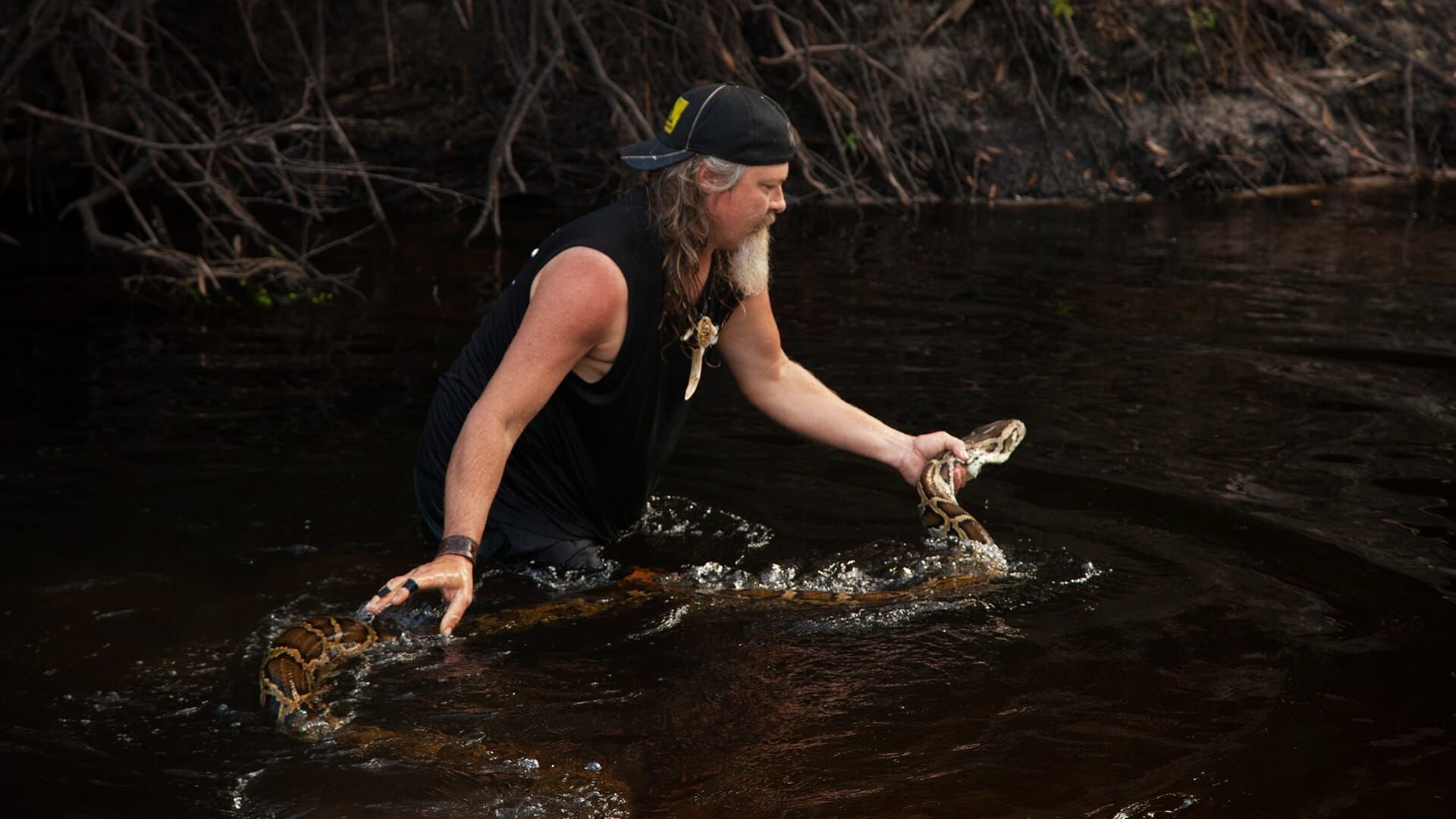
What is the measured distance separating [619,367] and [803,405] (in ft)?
2.81

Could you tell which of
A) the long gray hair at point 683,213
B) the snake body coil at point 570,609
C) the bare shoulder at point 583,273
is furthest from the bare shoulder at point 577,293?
the snake body coil at point 570,609

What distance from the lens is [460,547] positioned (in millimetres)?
3824

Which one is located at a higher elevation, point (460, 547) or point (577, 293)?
point (577, 293)

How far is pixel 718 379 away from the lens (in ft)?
24.2

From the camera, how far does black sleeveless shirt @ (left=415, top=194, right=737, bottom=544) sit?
422cm

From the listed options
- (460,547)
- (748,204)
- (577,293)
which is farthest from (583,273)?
(460,547)

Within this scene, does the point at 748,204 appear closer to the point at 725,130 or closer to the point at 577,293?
the point at 725,130

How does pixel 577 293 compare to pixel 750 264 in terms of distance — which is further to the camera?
pixel 750 264

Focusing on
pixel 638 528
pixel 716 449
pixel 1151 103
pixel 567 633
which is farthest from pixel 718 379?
pixel 1151 103

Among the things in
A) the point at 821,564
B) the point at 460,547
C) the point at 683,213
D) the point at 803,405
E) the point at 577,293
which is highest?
the point at 683,213

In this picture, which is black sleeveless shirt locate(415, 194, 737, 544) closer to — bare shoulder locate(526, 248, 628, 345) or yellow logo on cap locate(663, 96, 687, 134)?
bare shoulder locate(526, 248, 628, 345)

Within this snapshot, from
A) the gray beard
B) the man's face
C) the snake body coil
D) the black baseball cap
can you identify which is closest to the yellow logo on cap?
the black baseball cap

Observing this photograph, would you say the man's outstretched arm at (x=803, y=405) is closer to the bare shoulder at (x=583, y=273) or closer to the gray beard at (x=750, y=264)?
the gray beard at (x=750, y=264)

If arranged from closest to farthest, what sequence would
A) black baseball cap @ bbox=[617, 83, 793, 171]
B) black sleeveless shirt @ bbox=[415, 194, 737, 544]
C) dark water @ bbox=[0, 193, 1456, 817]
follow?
dark water @ bbox=[0, 193, 1456, 817]
black baseball cap @ bbox=[617, 83, 793, 171]
black sleeveless shirt @ bbox=[415, 194, 737, 544]
